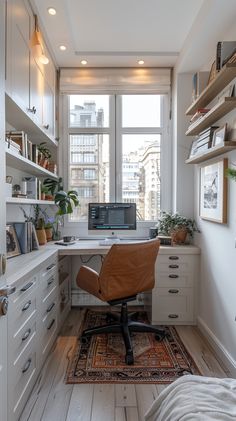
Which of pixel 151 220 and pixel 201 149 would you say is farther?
Answer: pixel 151 220

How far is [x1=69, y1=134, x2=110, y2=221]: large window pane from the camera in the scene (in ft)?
11.2

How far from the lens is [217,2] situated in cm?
191

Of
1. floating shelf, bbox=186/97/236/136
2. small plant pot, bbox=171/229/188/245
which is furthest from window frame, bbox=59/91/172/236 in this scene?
floating shelf, bbox=186/97/236/136

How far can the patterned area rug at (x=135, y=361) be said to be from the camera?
1941mm

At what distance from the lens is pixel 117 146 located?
3393 millimetres

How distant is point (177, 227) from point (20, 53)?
206 centimetres

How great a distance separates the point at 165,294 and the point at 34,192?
5.23 ft

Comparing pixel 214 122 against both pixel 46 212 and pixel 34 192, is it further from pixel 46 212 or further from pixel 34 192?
pixel 46 212

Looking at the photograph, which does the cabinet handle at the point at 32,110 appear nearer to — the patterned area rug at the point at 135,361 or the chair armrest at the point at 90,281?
the chair armrest at the point at 90,281

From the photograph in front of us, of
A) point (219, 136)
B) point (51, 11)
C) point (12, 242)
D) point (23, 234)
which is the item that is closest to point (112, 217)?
point (23, 234)

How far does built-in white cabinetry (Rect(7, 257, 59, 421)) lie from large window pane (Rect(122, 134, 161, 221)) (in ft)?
4.82

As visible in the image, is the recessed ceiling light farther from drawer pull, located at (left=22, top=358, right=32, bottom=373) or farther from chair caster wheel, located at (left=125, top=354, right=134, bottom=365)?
chair caster wheel, located at (left=125, top=354, right=134, bottom=365)

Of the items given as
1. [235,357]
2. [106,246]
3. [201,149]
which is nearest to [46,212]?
[106,246]

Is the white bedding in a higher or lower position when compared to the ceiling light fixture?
lower
